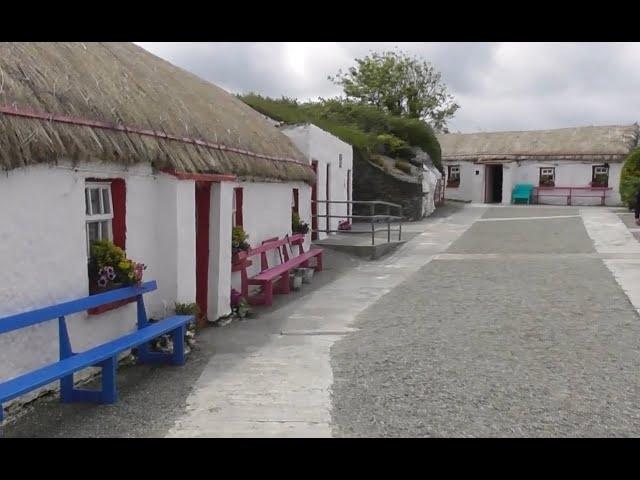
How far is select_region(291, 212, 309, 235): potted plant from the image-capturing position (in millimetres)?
13508

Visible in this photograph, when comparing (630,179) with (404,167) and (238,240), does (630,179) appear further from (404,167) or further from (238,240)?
(238,240)

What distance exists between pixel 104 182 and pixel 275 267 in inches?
193

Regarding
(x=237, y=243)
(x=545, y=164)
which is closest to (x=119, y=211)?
(x=237, y=243)

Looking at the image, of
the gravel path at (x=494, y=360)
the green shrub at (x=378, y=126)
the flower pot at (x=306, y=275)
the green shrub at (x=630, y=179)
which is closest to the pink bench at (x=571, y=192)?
the green shrub at (x=630, y=179)

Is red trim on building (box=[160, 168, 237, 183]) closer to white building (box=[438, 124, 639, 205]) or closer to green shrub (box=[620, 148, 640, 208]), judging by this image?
green shrub (box=[620, 148, 640, 208])

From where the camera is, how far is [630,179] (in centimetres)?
2581

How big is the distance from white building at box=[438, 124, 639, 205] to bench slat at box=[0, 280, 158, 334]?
33064mm

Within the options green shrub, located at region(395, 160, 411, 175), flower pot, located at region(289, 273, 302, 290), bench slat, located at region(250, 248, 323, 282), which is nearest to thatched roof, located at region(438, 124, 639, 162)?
green shrub, located at region(395, 160, 411, 175)

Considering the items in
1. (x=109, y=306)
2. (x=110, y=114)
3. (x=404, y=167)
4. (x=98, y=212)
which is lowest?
(x=109, y=306)

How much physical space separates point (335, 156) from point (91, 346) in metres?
13.5

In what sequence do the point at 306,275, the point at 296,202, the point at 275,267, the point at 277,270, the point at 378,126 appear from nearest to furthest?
1. the point at 277,270
2. the point at 275,267
3. the point at 306,275
4. the point at 296,202
5. the point at 378,126

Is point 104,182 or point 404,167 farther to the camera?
point 404,167
